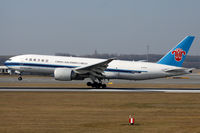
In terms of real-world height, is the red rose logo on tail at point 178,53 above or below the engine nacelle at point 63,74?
above

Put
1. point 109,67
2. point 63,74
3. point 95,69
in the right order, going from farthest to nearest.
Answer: point 109,67
point 95,69
point 63,74

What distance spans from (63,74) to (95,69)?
408 centimetres

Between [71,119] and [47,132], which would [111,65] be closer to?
[71,119]

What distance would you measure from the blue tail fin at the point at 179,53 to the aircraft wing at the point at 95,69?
8.21 meters

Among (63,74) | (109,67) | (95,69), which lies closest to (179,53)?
(109,67)

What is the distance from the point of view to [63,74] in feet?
120

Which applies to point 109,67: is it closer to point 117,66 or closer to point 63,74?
point 117,66

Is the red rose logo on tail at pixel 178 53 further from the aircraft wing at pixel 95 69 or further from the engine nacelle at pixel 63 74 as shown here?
the engine nacelle at pixel 63 74

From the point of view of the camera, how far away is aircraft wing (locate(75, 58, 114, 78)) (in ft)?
122

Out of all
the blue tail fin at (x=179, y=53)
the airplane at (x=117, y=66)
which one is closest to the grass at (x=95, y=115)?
the airplane at (x=117, y=66)

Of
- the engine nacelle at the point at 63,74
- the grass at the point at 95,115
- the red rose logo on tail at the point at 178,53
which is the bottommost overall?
the grass at the point at 95,115

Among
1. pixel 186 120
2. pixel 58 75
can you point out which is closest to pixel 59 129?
pixel 186 120

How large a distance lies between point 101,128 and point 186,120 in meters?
5.64

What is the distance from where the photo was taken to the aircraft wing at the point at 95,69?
3725 centimetres
